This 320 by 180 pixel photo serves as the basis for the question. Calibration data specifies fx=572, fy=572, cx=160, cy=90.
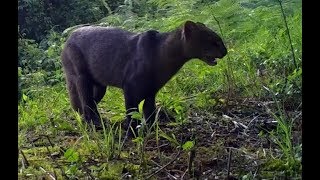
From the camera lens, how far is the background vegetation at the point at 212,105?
381 centimetres

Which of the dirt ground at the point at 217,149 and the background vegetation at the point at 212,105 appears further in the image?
the background vegetation at the point at 212,105

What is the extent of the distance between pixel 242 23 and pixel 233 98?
6.28 ft

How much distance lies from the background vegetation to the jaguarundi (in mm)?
211

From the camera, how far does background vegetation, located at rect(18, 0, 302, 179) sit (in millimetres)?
3811

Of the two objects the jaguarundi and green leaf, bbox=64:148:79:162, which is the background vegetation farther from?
the jaguarundi

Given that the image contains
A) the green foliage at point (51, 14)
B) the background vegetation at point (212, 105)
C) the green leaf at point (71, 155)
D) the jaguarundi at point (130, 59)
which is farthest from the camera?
the green foliage at point (51, 14)

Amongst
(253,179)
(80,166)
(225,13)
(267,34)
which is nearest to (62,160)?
(80,166)

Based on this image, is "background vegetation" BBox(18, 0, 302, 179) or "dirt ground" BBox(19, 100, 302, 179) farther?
"background vegetation" BBox(18, 0, 302, 179)

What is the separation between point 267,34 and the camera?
749 centimetres

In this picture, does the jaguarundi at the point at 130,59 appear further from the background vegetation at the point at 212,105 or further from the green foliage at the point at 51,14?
the green foliage at the point at 51,14

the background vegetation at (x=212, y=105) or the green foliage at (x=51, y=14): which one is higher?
the background vegetation at (x=212, y=105)

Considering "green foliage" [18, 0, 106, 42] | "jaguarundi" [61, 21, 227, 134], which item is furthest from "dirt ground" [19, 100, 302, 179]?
"green foliage" [18, 0, 106, 42]

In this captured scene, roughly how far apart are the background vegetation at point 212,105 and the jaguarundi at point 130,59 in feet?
0.69

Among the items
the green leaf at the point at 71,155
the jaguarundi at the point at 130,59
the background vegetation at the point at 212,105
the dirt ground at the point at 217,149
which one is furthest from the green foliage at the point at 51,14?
the green leaf at the point at 71,155
